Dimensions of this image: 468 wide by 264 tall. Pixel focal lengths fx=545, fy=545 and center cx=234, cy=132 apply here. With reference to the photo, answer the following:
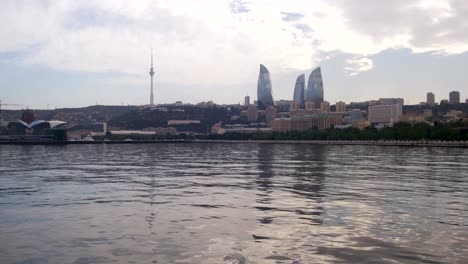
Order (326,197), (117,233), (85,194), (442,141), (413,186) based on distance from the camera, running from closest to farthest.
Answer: (117,233)
(326,197)
(85,194)
(413,186)
(442,141)

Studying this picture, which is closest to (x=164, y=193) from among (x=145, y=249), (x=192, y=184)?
(x=192, y=184)

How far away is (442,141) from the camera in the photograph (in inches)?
4941

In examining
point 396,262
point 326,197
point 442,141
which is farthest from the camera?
point 442,141

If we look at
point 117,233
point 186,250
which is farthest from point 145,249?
point 117,233

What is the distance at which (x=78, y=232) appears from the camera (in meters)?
17.9

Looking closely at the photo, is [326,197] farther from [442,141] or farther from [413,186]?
[442,141]

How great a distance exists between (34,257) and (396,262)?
950 centimetres

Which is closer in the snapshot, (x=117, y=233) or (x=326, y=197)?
(x=117, y=233)

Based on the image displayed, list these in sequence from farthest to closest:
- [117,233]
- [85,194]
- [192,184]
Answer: [192,184] → [85,194] → [117,233]

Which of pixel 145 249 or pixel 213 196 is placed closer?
pixel 145 249

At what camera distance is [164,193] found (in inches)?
1129

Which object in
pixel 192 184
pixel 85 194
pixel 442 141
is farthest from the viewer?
pixel 442 141

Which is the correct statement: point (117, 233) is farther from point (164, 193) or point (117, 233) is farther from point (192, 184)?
point (192, 184)

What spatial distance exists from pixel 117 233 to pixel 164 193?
36.2ft
